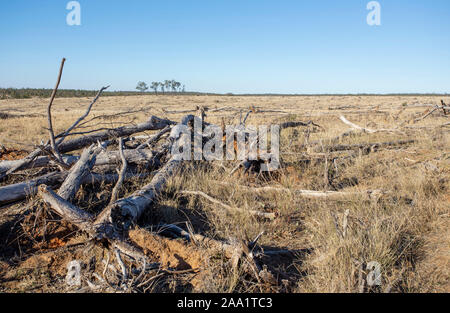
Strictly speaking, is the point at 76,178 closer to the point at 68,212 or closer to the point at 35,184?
the point at 35,184

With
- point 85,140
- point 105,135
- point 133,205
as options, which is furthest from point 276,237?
point 85,140

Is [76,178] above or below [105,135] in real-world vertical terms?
below

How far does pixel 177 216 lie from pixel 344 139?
19.4ft

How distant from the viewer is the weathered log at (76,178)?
3193mm

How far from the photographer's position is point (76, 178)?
3.41 metres

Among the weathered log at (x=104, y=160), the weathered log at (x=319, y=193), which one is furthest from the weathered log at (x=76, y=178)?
the weathered log at (x=319, y=193)

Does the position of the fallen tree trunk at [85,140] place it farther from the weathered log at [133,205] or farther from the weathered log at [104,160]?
the weathered log at [133,205]

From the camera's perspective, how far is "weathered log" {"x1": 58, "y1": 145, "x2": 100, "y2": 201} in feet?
10.5

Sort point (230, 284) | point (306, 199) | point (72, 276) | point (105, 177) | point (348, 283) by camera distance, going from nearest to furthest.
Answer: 1. point (348, 283)
2. point (230, 284)
3. point (72, 276)
4. point (306, 199)
5. point (105, 177)

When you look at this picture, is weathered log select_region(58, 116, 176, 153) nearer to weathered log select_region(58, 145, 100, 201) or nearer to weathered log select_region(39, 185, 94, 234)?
weathered log select_region(58, 145, 100, 201)

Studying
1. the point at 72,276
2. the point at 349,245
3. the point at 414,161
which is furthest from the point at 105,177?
the point at 414,161

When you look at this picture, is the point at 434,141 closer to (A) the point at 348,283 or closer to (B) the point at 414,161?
(B) the point at 414,161
